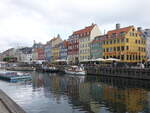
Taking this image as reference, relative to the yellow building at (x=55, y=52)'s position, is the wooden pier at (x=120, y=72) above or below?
below

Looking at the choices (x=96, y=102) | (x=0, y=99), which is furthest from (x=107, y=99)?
(x=0, y=99)

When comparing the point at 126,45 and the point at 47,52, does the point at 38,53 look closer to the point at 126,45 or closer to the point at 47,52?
the point at 47,52

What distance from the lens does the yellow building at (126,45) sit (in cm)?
8169

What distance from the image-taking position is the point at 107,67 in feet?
229

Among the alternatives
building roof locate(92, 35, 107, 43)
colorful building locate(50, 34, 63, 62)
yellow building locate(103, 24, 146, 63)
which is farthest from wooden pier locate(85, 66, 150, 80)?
colorful building locate(50, 34, 63, 62)

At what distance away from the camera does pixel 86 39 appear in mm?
105375

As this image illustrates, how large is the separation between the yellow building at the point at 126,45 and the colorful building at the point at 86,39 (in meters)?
14.5

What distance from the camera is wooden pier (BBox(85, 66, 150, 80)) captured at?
55.1 metres

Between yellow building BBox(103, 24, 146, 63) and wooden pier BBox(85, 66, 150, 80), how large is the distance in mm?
11527

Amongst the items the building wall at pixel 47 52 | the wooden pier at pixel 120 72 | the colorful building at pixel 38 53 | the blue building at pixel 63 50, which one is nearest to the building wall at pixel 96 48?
the wooden pier at pixel 120 72

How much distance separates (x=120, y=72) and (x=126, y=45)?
20202mm

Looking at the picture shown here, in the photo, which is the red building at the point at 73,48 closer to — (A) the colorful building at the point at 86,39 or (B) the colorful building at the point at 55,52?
(A) the colorful building at the point at 86,39

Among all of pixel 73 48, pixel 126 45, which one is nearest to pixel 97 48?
pixel 126 45

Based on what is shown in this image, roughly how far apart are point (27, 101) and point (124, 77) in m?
36.7
